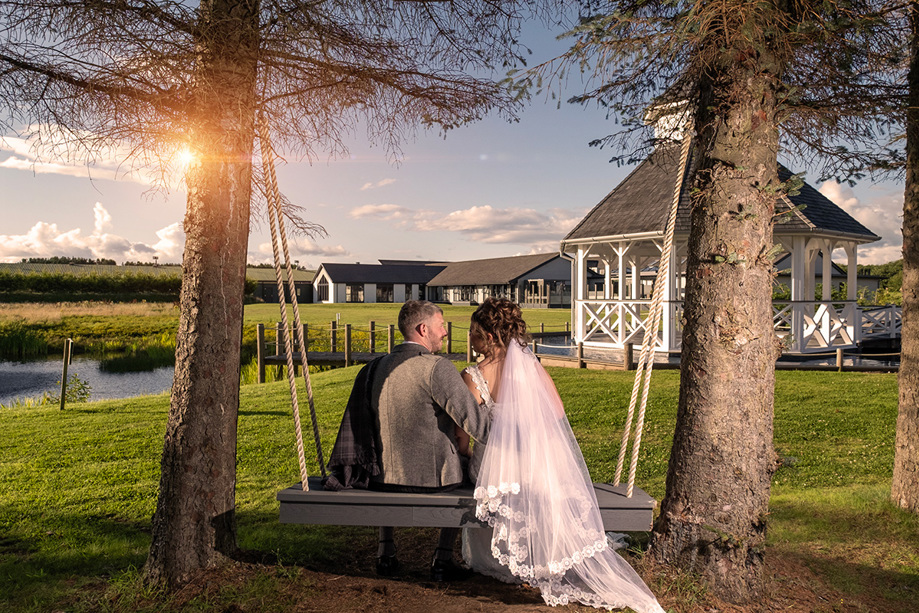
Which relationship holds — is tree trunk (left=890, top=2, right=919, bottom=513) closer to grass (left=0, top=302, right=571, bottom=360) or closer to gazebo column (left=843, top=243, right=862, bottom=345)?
gazebo column (left=843, top=243, right=862, bottom=345)

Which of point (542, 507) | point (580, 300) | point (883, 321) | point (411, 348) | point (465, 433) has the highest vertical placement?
point (580, 300)

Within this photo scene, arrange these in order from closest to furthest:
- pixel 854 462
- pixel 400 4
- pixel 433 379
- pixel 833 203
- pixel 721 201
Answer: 1. pixel 433 379
2. pixel 721 201
3. pixel 400 4
4. pixel 854 462
5. pixel 833 203

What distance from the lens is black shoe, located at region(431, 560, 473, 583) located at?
3.57m

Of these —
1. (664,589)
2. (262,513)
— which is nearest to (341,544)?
(262,513)

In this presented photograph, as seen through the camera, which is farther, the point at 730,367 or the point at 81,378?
the point at 81,378

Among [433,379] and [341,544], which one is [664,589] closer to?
[433,379]

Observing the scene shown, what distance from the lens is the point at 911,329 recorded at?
186 inches

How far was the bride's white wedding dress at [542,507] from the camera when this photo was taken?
3170 mm

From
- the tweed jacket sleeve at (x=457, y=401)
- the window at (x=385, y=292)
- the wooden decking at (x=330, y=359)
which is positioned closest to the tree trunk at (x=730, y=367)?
the tweed jacket sleeve at (x=457, y=401)

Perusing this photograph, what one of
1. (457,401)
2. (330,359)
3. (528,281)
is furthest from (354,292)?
(457,401)

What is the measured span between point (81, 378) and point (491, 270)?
3830 centimetres

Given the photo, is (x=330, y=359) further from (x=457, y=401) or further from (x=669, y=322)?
(x=457, y=401)

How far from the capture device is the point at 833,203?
16.7 meters

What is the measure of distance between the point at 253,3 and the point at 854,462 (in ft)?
24.8
